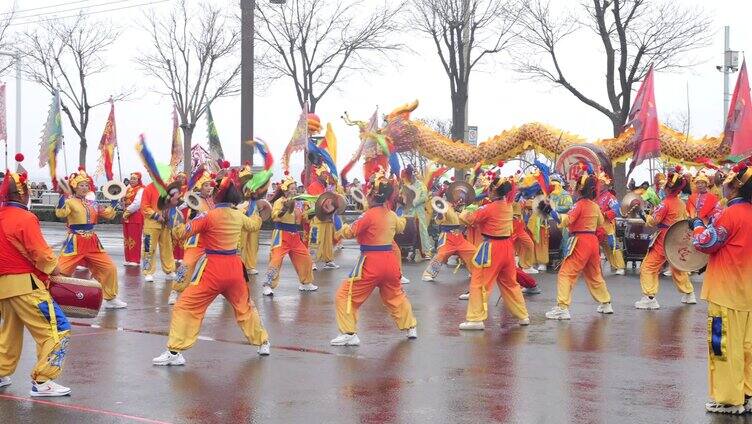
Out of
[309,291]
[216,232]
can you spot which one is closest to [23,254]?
[216,232]

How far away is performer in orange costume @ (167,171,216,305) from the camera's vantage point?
9.05 meters

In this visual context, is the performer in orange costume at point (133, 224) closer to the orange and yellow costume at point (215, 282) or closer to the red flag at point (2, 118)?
the red flag at point (2, 118)

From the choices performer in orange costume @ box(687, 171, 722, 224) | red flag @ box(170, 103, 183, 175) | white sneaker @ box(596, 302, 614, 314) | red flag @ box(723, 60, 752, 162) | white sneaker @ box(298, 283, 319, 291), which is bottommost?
white sneaker @ box(298, 283, 319, 291)

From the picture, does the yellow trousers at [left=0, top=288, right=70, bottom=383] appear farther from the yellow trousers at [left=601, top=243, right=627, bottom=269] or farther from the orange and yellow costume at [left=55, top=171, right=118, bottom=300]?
the yellow trousers at [left=601, top=243, right=627, bottom=269]

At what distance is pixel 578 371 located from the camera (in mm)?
8344

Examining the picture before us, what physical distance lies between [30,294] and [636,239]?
12662 mm

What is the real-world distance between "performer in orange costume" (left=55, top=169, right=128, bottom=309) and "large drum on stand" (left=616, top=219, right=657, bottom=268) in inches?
370

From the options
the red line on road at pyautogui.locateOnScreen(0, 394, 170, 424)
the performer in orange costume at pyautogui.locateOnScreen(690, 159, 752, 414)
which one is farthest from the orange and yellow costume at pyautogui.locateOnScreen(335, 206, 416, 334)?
the performer in orange costume at pyautogui.locateOnScreen(690, 159, 752, 414)

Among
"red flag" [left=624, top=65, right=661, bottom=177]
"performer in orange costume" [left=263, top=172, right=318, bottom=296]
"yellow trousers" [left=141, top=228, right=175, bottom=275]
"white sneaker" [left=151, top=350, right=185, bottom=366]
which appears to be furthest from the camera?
"red flag" [left=624, top=65, right=661, bottom=177]

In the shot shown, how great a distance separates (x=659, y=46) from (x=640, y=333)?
18384mm

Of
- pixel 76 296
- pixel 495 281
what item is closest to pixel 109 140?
pixel 495 281

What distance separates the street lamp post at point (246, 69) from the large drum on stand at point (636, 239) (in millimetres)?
7781

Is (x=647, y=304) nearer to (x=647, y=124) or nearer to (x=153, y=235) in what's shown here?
(x=153, y=235)

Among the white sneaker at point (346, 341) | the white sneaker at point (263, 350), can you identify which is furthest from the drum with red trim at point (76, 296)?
the white sneaker at point (346, 341)
